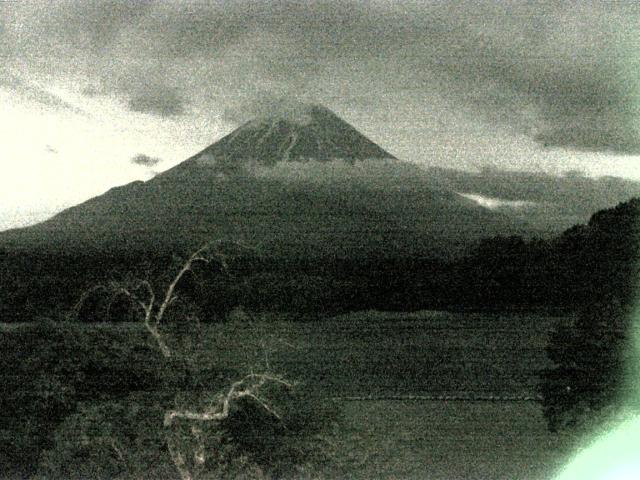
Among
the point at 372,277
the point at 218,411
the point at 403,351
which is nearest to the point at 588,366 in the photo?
the point at 403,351

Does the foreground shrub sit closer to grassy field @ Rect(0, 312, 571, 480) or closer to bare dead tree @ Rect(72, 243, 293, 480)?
grassy field @ Rect(0, 312, 571, 480)

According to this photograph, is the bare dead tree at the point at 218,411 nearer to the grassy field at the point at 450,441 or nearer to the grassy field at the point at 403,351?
the grassy field at the point at 403,351

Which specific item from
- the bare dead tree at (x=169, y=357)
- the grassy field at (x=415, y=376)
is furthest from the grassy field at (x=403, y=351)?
the bare dead tree at (x=169, y=357)

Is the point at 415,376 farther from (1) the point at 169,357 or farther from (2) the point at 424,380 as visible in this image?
(1) the point at 169,357

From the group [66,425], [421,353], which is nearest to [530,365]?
[421,353]

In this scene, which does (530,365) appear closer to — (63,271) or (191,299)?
(191,299)
